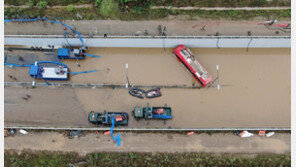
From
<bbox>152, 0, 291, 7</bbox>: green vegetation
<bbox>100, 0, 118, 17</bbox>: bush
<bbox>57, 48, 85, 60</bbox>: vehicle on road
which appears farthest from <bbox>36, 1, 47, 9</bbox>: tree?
<bbox>152, 0, 291, 7</bbox>: green vegetation

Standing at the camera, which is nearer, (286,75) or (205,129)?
(205,129)

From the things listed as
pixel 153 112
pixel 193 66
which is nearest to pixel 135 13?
pixel 193 66

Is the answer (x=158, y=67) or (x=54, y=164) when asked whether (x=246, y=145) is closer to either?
(x=158, y=67)

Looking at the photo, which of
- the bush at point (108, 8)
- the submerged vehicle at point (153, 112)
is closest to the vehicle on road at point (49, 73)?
the bush at point (108, 8)

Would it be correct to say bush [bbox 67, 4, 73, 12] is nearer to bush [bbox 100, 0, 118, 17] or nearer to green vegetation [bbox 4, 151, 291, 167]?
bush [bbox 100, 0, 118, 17]

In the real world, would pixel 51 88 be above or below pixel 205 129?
above

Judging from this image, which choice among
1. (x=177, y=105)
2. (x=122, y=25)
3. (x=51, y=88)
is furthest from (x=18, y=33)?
(x=177, y=105)
